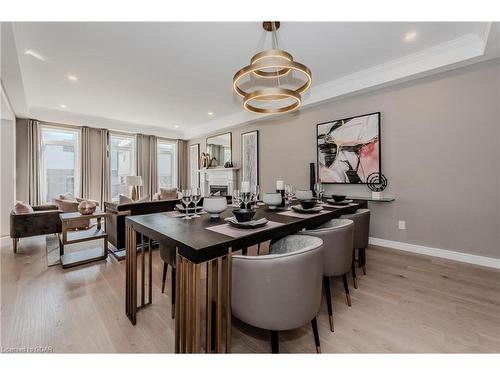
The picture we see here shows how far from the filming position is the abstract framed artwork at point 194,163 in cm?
677

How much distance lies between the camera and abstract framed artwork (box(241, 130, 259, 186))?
494 centimetres

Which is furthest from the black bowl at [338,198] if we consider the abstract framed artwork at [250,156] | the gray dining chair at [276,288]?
the abstract framed artwork at [250,156]

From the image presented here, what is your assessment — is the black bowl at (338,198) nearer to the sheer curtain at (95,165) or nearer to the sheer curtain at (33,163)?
the sheer curtain at (95,165)

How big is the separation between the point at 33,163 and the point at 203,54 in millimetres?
4654

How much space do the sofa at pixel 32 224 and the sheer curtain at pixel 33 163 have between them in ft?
5.80

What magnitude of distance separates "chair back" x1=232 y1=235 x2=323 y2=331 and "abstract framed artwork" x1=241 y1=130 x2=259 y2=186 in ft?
13.0

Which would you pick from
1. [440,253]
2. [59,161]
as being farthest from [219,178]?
[440,253]

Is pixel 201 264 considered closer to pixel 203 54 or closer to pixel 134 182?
pixel 203 54

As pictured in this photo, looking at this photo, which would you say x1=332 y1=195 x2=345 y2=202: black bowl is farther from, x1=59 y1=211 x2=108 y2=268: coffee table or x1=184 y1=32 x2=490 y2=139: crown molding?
x1=59 y1=211 x2=108 y2=268: coffee table

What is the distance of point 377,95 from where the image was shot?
3176 millimetres

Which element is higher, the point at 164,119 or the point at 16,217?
the point at 164,119
